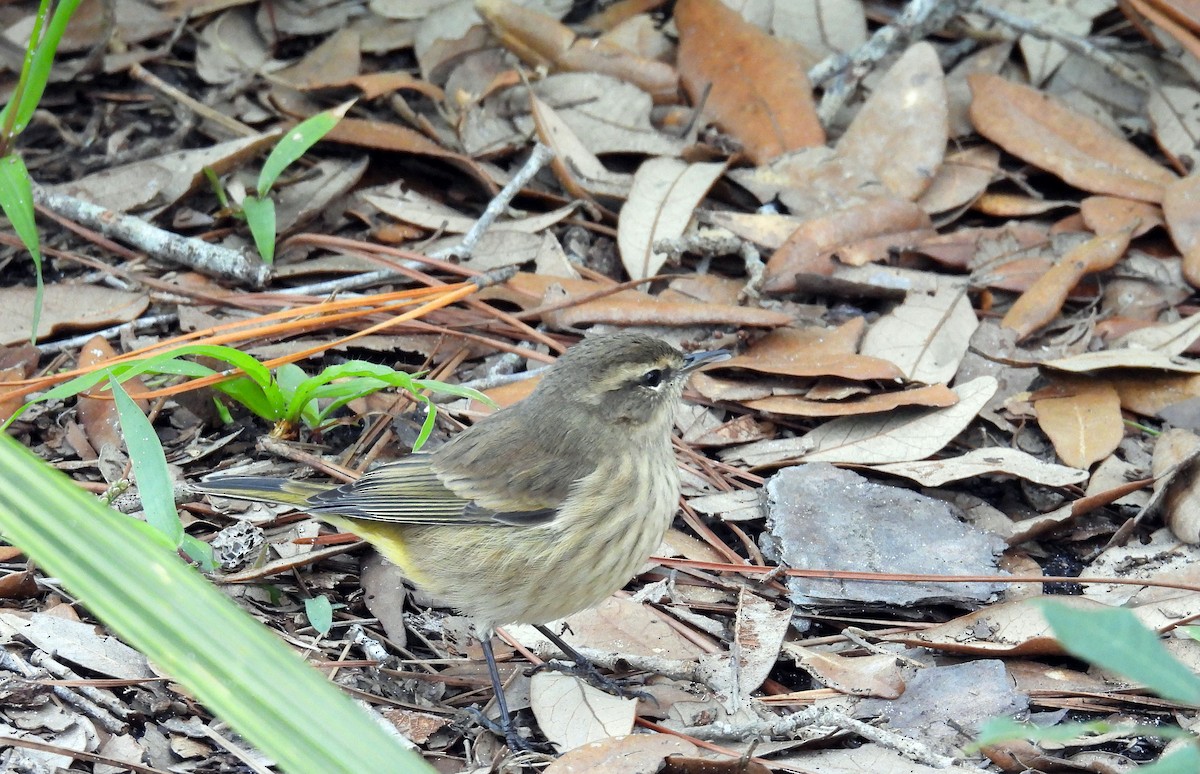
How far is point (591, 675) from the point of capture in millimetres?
4555

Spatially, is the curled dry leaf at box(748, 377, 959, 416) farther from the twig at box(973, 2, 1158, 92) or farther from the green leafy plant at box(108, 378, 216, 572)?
the twig at box(973, 2, 1158, 92)

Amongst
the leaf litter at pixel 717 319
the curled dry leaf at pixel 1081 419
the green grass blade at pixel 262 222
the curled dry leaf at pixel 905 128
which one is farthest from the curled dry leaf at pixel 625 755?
the curled dry leaf at pixel 905 128

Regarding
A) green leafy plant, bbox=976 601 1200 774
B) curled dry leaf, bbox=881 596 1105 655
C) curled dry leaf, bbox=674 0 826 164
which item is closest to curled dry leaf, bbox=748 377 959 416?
curled dry leaf, bbox=881 596 1105 655

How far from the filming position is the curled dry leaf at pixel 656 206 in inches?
249

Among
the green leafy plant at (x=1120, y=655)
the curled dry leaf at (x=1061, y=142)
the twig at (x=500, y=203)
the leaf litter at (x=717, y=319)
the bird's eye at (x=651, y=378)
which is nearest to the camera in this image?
the green leafy plant at (x=1120, y=655)

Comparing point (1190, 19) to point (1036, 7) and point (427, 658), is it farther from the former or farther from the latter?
point (427, 658)

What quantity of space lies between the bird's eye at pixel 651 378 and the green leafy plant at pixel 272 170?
2.12 metres

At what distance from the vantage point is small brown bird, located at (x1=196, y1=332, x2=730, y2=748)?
4504mm

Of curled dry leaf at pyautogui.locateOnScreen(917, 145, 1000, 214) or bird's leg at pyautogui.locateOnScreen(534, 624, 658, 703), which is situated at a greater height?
curled dry leaf at pyautogui.locateOnScreen(917, 145, 1000, 214)

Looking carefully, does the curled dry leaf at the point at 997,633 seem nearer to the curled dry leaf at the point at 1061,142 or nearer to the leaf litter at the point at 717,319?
the leaf litter at the point at 717,319

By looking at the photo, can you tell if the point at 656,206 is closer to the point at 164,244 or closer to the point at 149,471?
the point at 164,244

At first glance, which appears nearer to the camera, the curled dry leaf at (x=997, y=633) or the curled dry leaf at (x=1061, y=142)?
the curled dry leaf at (x=997, y=633)

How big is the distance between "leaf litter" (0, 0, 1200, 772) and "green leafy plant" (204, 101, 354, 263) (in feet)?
0.71

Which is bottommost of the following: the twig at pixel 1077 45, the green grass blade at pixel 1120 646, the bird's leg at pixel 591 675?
the bird's leg at pixel 591 675
